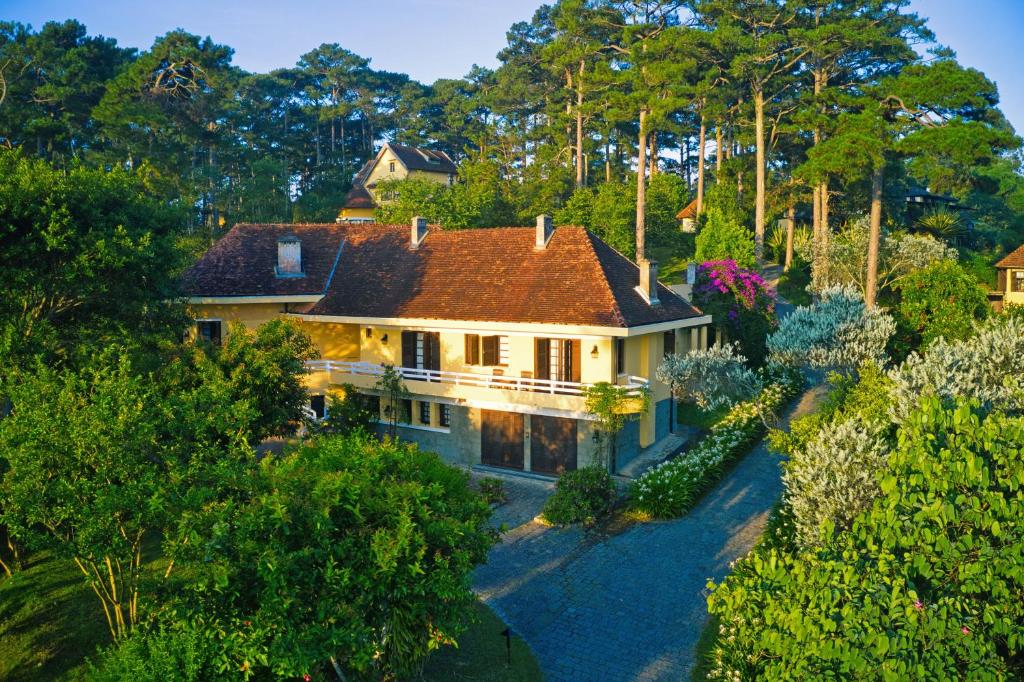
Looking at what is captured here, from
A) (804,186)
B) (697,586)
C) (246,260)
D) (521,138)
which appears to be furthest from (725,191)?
(697,586)

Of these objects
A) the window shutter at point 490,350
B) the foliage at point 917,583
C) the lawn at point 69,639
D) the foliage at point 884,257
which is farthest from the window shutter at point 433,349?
A: the foliage at point 884,257

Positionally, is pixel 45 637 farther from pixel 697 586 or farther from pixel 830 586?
pixel 830 586

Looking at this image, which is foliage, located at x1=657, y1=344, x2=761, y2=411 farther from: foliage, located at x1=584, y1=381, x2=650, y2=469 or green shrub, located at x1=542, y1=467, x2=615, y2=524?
green shrub, located at x1=542, y1=467, x2=615, y2=524

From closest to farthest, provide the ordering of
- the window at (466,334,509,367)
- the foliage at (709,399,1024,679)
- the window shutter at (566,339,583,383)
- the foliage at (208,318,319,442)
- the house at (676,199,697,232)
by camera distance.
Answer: the foliage at (709,399,1024,679), the foliage at (208,318,319,442), the window shutter at (566,339,583,383), the window at (466,334,509,367), the house at (676,199,697,232)

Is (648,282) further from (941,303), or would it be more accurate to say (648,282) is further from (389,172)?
(389,172)

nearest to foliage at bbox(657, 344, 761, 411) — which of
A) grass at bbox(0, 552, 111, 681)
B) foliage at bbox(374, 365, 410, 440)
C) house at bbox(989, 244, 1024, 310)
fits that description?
foliage at bbox(374, 365, 410, 440)
